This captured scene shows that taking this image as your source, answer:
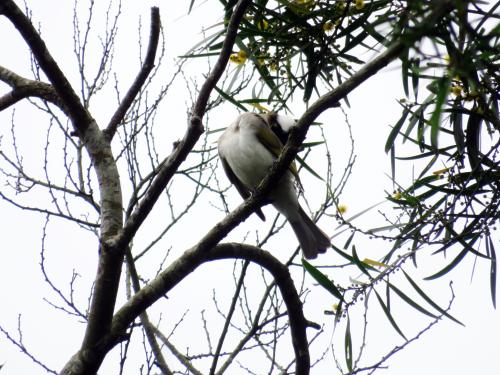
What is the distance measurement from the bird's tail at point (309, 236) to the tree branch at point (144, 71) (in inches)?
44.9

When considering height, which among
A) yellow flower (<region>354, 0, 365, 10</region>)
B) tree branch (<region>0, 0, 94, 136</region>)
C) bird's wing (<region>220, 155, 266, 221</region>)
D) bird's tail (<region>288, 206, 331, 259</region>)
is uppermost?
bird's wing (<region>220, 155, 266, 221</region>)

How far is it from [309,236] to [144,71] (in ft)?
4.09

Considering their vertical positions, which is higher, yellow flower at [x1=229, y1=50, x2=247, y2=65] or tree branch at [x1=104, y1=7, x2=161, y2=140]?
yellow flower at [x1=229, y1=50, x2=247, y2=65]

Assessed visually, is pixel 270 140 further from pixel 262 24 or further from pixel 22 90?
pixel 22 90

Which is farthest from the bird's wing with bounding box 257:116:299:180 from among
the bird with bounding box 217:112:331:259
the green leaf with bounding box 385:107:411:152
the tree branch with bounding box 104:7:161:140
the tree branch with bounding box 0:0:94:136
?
the tree branch with bounding box 0:0:94:136

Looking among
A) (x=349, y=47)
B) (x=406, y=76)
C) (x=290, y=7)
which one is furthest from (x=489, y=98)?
(x=290, y=7)

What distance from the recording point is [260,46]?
2.32 meters

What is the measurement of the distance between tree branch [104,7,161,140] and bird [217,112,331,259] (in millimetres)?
982

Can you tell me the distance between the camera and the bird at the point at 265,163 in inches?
112

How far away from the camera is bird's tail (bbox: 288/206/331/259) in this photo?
9.27 ft

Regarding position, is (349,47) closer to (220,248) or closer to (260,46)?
(260,46)

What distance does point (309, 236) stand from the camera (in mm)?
2854

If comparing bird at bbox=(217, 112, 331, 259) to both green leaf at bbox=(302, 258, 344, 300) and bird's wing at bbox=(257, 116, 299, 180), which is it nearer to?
bird's wing at bbox=(257, 116, 299, 180)

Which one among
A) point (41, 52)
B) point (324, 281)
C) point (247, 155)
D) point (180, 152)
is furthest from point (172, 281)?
point (247, 155)
